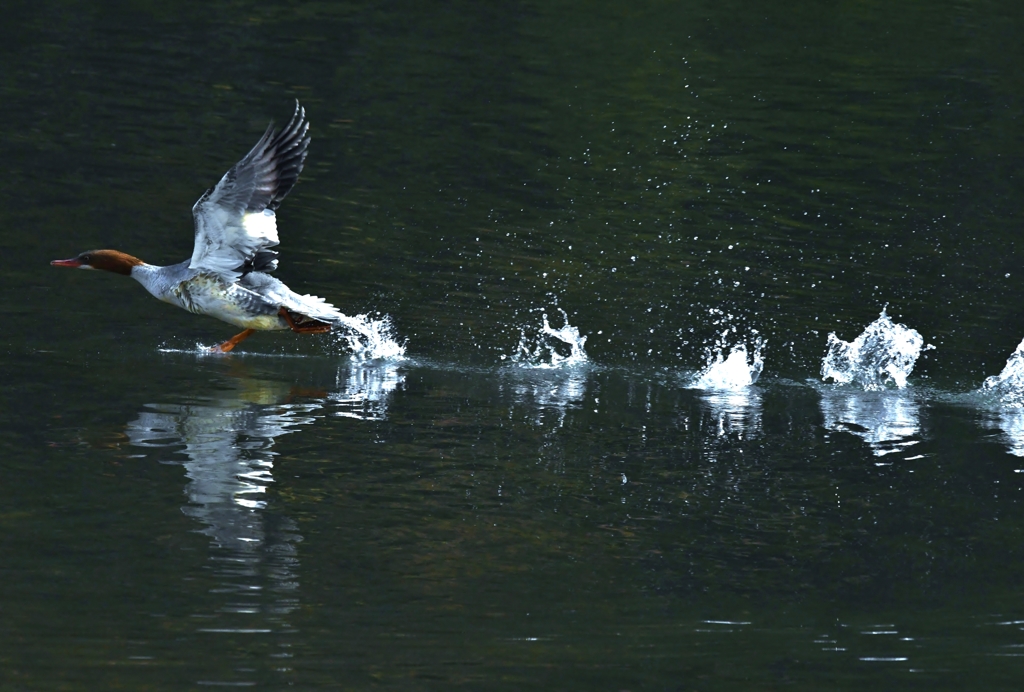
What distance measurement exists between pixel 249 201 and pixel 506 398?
7.35 feet

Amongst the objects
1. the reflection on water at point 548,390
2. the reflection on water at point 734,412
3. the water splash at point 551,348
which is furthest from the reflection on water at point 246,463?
the reflection on water at point 734,412

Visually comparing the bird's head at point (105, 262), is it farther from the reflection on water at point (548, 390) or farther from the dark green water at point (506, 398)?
the reflection on water at point (548, 390)

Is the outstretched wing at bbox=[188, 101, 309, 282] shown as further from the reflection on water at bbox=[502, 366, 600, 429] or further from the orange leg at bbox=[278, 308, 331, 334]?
the reflection on water at bbox=[502, 366, 600, 429]

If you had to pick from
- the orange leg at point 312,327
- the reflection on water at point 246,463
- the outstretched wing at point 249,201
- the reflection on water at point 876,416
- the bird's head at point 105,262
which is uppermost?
the outstretched wing at point 249,201

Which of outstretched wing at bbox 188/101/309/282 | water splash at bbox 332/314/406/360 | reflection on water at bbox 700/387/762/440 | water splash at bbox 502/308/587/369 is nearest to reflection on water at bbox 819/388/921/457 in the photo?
reflection on water at bbox 700/387/762/440

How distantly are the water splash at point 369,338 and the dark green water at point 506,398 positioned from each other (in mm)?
166

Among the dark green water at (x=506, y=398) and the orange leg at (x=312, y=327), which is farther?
the orange leg at (x=312, y=327)

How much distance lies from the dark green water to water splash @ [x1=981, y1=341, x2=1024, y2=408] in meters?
0.30

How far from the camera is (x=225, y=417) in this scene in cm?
966

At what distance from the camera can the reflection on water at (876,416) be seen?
388 inches

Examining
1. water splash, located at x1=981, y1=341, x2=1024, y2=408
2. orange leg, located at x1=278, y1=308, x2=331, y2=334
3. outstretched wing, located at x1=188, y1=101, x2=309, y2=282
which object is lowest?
water splash, located at x1=981, y1=341, x2=1024, y2=408

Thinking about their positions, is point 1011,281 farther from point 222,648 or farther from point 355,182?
point 222,648

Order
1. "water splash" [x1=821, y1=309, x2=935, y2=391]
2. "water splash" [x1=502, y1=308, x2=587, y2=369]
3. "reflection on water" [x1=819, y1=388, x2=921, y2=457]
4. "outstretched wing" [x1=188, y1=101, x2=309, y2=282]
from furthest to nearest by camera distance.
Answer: "water splash" [x1=502, y1=308, x2=587, y2=369] → "water splash" [x1=821, y1=309, x2=935, y2=391] → "outstretched wing" [x1=188, y1=101, x2=309, y2=282] → "reflection on water" [x1=819, y1=388, x2=921, y2=457]

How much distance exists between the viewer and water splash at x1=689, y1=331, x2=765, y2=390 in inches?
444
